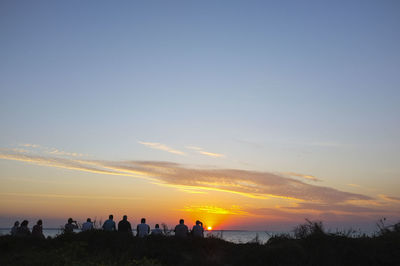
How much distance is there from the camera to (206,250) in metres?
18.1

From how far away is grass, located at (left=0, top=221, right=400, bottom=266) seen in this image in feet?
49.7

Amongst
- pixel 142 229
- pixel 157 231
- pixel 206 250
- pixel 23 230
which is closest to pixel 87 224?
pixel 142 229

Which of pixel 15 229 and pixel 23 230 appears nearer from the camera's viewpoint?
pixel 23 230

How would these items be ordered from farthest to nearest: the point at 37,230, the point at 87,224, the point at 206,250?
the point at 87,224 < the point at 37,230 < the point at 206,250

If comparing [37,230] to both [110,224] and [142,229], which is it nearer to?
[110,224]

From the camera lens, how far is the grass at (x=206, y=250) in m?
15.1

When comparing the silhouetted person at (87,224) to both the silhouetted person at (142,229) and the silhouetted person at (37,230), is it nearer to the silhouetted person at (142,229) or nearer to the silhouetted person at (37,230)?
the silhouetted person at (37,230)

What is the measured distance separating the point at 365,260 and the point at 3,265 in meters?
13.9

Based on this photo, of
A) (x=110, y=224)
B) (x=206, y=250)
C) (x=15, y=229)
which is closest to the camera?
(x=206, y=250)

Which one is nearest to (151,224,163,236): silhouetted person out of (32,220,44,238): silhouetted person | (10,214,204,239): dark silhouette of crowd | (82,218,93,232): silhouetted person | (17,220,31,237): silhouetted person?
(10,214,204,239): dark silhouette of crowd

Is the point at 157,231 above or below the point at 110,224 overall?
below

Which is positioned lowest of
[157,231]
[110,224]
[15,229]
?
[15,229]

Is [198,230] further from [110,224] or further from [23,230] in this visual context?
[23,230]

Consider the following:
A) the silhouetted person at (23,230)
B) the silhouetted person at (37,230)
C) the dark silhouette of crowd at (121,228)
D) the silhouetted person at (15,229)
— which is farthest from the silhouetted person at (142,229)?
the silhouetted person at (15,229)
